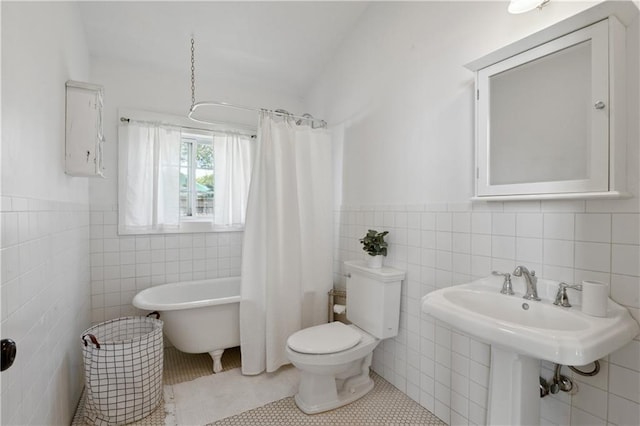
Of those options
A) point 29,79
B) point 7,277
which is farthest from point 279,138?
point 7,277

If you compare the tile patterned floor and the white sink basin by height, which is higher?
the white sink basin

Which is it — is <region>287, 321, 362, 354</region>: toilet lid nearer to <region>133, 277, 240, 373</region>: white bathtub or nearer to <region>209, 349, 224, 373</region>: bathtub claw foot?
<region>133, 277, 240, 373</region>: white bathtub

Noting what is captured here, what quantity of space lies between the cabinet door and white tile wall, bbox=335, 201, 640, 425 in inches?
4.8

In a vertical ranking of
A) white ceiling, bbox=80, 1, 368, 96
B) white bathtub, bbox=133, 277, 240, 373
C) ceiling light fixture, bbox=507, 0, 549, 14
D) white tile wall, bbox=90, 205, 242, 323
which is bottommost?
white bathtub, bbox=133, 277, 240, 373

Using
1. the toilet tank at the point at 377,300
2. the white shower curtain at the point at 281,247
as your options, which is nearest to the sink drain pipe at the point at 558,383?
the toilet tank at the point at 377,300

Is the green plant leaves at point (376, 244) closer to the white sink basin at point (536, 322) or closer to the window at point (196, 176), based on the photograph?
the white sink basin at point (536, 322)

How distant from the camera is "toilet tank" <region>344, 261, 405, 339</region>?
1997 millimetres

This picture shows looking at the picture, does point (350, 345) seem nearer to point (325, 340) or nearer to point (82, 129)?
point (325, 340)

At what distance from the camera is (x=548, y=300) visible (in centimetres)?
135

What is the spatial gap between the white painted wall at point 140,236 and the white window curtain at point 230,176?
0.19 m

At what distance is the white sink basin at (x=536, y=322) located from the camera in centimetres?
96

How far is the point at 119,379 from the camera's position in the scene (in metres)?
1.80

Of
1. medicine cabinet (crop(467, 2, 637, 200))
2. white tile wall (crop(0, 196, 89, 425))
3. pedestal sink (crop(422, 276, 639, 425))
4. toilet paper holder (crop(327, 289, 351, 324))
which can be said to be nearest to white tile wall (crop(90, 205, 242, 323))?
white tile wall (crop(0, 196, 89, 425))

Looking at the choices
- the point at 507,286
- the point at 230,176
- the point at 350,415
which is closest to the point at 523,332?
the point at 507,286
